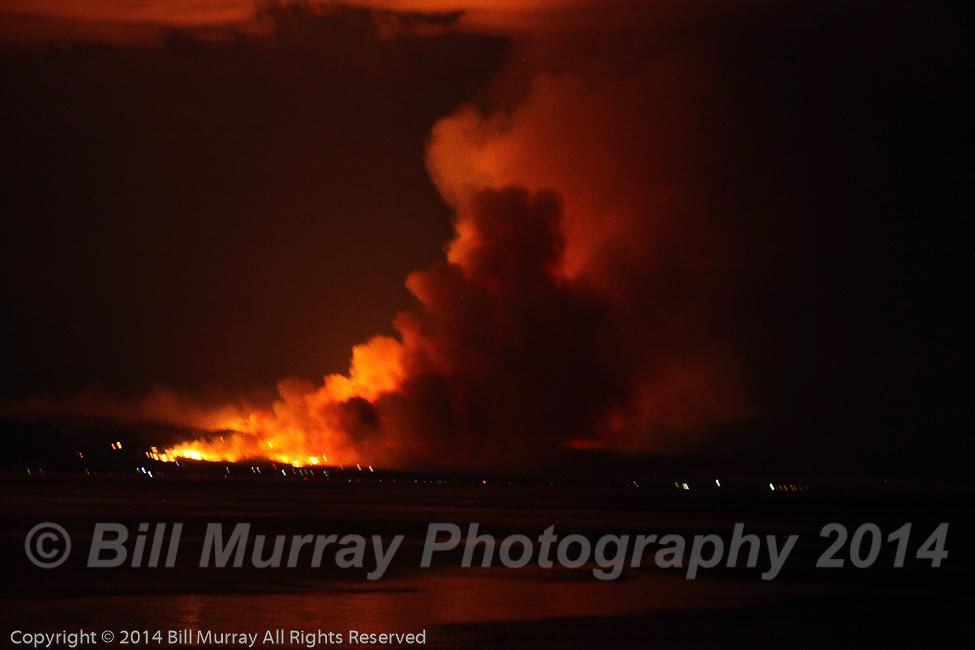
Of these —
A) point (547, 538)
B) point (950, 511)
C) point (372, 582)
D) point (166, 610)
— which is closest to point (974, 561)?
point (547, 538)

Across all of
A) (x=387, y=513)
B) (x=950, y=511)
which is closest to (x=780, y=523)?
(x=387, y=513)

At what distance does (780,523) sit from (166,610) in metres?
59.8

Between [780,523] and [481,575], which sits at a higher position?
[780,523]

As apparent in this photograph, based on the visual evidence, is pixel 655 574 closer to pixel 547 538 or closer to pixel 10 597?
pixel 547 538

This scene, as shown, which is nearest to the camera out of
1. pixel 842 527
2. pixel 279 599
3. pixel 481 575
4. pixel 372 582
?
pixel 279 599

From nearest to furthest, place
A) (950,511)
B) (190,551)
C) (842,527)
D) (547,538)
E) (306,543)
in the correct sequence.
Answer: (190,551) < (306,543) < (547,538) < (842,527) < (950,511)

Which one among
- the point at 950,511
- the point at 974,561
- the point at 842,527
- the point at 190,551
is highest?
the point at 950,511

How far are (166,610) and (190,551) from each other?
17488 mm

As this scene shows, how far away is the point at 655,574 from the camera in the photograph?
49.2 meters

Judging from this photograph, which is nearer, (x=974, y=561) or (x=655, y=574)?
(x=655, y=574)

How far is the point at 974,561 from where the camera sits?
2392 inches

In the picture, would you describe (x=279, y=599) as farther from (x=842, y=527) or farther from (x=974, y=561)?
(x=842, y=527)

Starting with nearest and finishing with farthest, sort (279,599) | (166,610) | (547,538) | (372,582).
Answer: (166,610), (279,599), (372,582), (547,538)

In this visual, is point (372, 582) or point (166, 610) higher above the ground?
point (372, 582)
